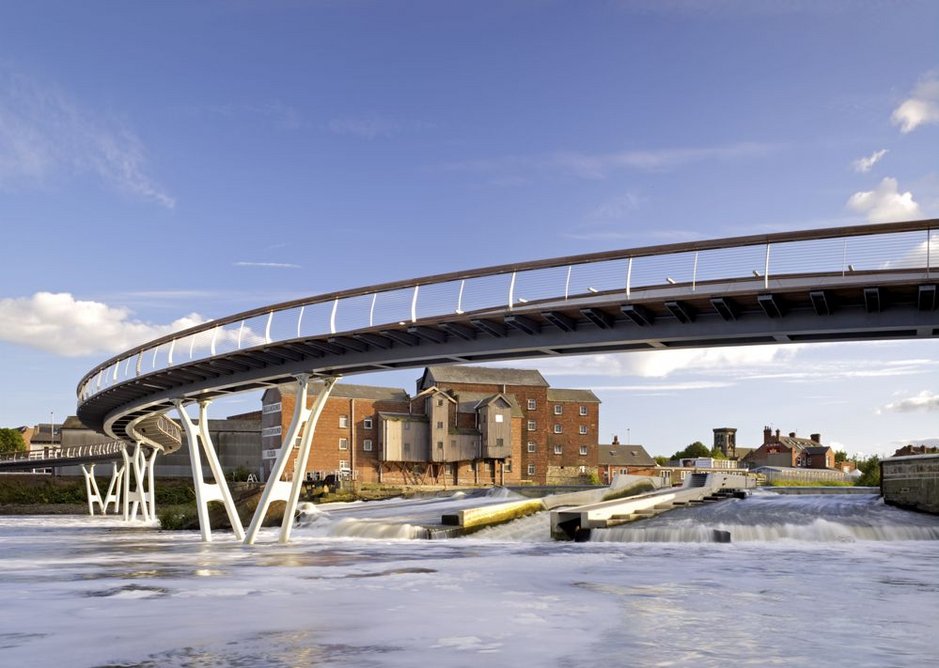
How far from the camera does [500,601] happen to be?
17.4 metres

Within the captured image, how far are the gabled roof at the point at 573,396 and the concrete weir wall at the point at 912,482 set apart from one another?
58418mm

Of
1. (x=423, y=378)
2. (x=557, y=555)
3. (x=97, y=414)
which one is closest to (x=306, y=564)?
(x=557, y=555)

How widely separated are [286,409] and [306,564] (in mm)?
63461

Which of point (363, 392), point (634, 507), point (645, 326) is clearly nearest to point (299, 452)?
point (645, 326)

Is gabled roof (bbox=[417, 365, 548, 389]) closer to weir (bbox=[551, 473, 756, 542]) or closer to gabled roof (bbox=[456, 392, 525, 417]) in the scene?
gabled roof (bbox=[456, 392, 525, 417])

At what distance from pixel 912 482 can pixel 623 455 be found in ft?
223

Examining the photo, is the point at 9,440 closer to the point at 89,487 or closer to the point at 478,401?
the point at 89,487

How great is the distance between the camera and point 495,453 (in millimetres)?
92812

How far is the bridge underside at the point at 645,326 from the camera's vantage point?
22.8 m

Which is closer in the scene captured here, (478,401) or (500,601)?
(500,601)

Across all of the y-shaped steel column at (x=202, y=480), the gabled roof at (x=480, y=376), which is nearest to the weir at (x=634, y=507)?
the y-shaped steel column at (x=202, y=480)

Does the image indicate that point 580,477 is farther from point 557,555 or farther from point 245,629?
point 245,629

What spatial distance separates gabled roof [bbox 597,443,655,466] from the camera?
10481 centimetres

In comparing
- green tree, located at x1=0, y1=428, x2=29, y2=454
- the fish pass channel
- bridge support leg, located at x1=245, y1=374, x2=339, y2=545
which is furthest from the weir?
green tree, located at x1=0, y1=428, x2=29, y2=454
